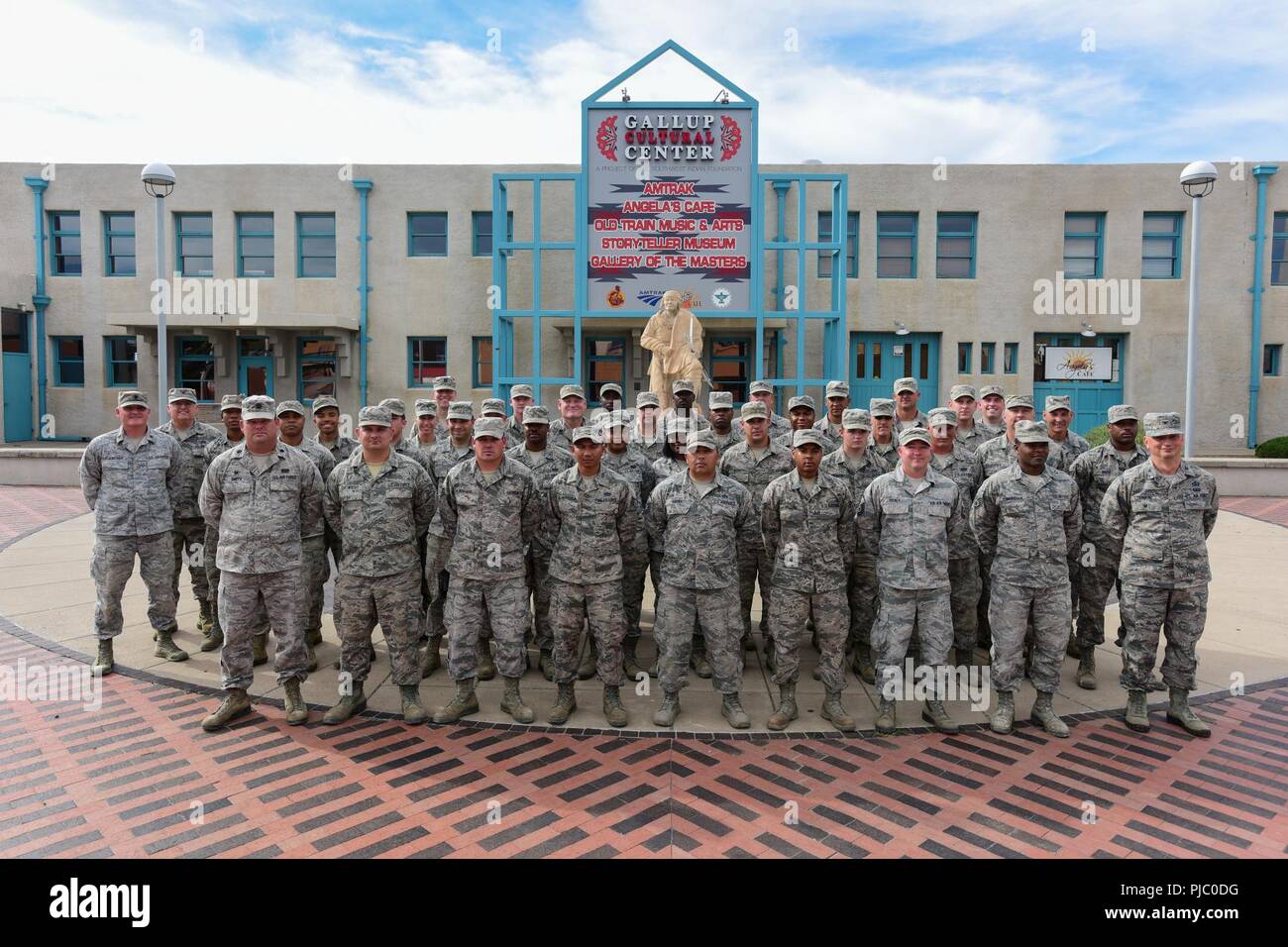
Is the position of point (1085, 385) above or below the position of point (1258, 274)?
below

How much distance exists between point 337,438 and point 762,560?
403cm

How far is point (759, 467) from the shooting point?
21.2 feet

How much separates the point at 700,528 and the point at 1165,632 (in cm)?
313

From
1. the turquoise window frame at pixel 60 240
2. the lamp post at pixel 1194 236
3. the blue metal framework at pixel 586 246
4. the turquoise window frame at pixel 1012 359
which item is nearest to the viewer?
the lamp post at pixel 1194 236

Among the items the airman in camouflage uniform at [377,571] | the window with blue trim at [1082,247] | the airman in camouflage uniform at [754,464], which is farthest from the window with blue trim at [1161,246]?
the airman in camouflage uniform at [377,571]

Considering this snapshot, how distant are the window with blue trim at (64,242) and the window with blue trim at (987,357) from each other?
23.2 metres

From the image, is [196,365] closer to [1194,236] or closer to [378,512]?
[378,512]

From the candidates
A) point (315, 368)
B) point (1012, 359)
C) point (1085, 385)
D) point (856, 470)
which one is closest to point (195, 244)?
point (315, 368)

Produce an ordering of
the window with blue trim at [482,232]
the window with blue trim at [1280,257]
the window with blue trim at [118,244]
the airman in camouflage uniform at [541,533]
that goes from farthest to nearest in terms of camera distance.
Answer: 1. the window with blue trim at [118,244]
2. the window with blue trim at [482,232]
3. the window with blue trim at [1280,257]
4. the airman in camouflage uniform at [541,533]

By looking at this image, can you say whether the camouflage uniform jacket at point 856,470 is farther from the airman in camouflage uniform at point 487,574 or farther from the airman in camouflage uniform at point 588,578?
the airman in camouflage uniform at point 487,574

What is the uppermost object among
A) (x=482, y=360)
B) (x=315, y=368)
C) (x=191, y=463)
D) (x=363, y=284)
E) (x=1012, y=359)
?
(x=363, y=284)

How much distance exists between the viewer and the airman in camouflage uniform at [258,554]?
5.20 meters

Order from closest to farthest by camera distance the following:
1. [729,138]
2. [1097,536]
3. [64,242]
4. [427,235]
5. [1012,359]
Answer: [1097,536]
[729,138]
[1012,359]
[427,235]
[64,242]

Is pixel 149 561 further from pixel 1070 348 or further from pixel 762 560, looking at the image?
pixel 1070 348
